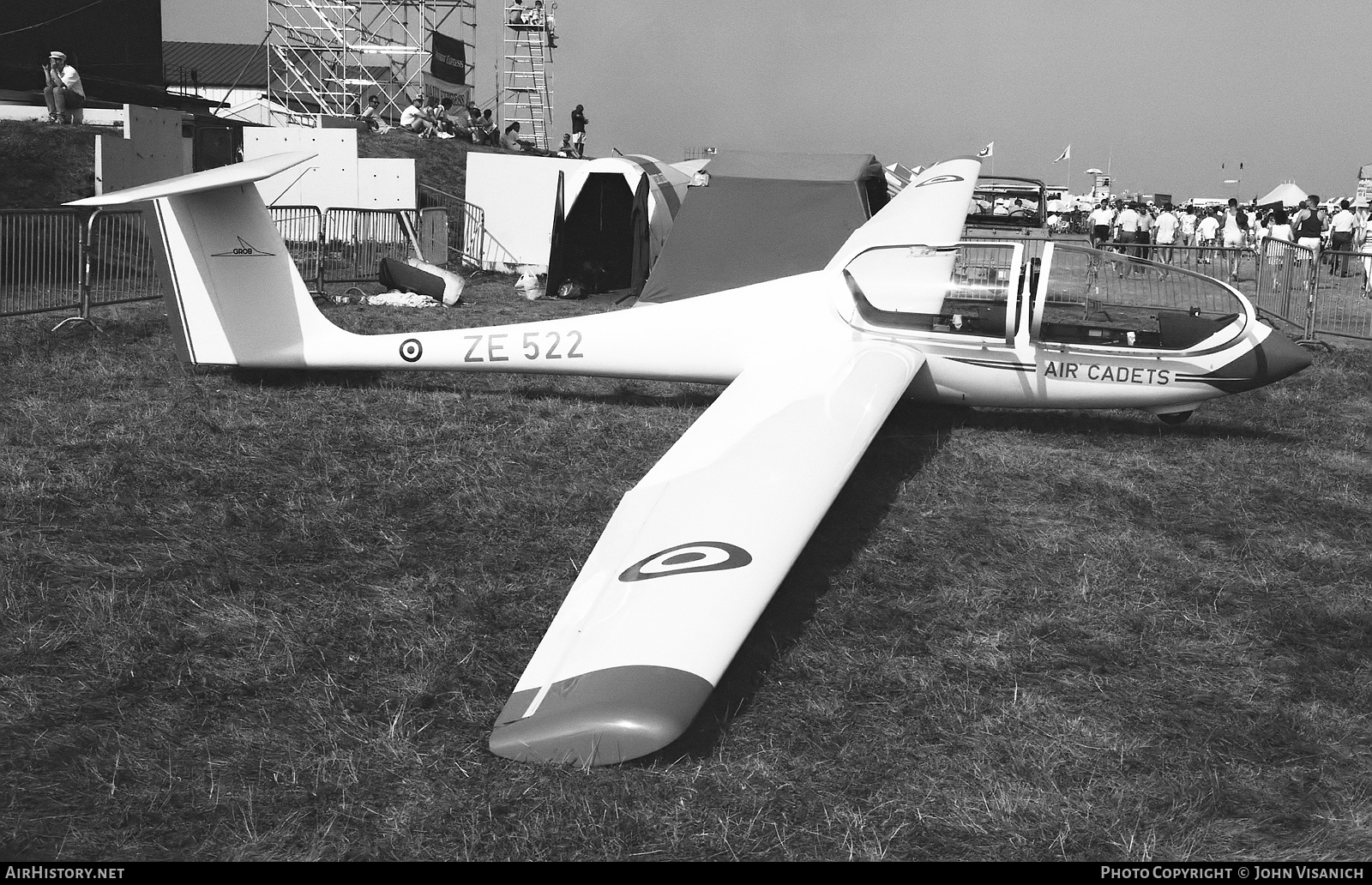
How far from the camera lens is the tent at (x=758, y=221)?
44.7 ft

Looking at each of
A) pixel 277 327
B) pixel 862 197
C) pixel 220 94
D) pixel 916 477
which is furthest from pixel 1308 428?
pixel 220 94

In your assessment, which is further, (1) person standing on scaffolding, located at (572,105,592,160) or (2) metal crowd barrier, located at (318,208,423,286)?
(1) person standing on scaffolding, located at (572,105,592,160)

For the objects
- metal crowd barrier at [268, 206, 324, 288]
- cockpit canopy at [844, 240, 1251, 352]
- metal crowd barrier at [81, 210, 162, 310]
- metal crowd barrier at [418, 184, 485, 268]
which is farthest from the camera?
metal crowd barrier at [418, 184, 485, 268]

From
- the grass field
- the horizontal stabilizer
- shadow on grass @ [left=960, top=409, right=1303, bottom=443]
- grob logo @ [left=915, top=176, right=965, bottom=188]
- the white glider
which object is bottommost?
the grass field

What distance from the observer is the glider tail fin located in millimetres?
8031

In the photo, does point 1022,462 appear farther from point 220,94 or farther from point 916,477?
point 220,94

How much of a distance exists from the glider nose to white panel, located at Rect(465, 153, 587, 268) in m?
14.2

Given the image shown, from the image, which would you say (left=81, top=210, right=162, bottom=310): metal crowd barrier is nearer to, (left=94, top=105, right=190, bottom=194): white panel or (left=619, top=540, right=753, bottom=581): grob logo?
(left=94, top=105, right=190, bottom=194): white panel

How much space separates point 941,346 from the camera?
7797 millimetres

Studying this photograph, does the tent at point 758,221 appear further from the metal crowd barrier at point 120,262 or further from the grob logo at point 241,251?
the metal crowd barrier at point 120,262

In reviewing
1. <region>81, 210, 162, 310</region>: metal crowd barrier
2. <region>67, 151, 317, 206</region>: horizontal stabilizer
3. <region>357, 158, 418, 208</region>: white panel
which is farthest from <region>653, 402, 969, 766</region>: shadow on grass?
<region>357, 158, 418, 208</region>: white panel

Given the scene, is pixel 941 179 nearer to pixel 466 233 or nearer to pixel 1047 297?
pixel 1047 297

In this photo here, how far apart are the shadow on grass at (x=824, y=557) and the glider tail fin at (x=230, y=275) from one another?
4441 mm

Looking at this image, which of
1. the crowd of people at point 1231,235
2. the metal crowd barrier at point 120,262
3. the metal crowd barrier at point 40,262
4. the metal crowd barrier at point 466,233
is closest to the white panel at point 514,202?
the metal crowd barrier at point 466,233
